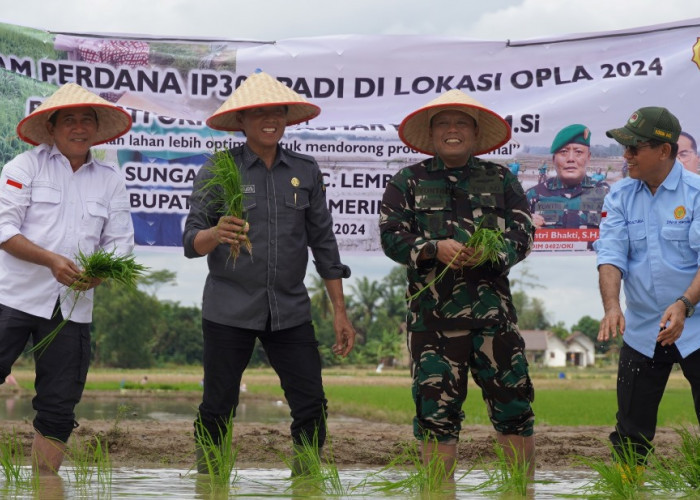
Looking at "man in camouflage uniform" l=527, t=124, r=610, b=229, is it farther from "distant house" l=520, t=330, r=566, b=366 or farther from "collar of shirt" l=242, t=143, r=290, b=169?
"distant house" l=520, t=330, r=566, b=366

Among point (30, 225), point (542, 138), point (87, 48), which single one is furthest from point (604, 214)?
point (87, 48)

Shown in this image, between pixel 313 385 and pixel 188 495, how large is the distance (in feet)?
4.31

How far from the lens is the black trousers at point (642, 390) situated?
5.62m

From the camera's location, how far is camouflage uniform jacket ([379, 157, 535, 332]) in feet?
18.0

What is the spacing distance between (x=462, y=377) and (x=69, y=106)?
2.50m

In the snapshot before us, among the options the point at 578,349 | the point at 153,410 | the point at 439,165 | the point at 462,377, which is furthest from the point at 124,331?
the point at 462,377

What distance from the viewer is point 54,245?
229 inches

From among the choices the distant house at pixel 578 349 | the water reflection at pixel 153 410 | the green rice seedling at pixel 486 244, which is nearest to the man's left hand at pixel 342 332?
the green rice seedling at pixel 486 244

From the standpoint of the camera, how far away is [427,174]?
5707mm

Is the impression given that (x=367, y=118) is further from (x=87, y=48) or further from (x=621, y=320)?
(x=621, y=320)

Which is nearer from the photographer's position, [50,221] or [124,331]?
[50,221]

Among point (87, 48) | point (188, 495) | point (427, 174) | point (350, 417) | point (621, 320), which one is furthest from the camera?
point (350, 417)

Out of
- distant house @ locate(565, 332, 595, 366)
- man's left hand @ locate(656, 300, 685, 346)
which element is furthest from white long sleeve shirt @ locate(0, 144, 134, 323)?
distant house @ locate(565, 332, 595, 366)

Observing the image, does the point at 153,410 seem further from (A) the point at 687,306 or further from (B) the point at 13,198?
(A) the point at 687,306
